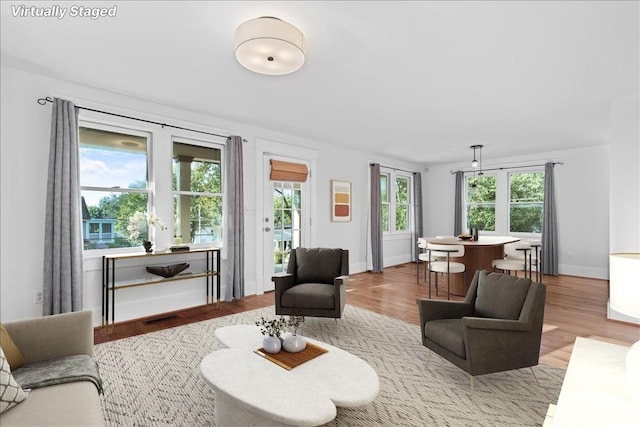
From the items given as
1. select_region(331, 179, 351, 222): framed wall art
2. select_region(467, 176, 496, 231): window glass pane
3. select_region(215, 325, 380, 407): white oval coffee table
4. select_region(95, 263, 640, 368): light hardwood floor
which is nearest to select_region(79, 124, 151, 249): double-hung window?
select_region(95, 263, 640, 368): light hardwood floor

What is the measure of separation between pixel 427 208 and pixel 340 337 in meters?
6.50

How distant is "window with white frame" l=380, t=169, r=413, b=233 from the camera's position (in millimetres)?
7898

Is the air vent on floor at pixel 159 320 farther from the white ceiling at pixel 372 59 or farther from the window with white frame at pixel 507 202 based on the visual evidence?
the window with white frame at pixel 507 202

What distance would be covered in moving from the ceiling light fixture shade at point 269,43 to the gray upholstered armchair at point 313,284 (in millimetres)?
2159

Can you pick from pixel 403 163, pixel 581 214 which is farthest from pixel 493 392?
pixel 403 163

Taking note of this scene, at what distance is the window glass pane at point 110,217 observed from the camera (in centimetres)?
373

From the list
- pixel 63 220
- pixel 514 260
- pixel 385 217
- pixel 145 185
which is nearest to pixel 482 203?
pixel 385 217

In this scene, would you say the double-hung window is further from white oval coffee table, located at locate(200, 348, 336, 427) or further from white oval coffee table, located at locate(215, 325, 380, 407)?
white oval coffee table, located at locate(200, 348, 336, 427)

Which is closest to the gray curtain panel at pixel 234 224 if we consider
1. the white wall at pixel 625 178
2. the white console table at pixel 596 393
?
the white console table at pixel 596 393

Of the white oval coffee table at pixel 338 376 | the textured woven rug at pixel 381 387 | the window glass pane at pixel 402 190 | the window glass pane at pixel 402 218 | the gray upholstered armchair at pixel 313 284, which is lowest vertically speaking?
the textured woven rug at pixel 381 387

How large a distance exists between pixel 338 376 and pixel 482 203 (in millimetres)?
7364

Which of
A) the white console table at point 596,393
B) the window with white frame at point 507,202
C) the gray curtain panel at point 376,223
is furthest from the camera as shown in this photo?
the window with white frame at point 507,202

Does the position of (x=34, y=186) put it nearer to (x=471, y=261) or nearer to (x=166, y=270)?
(x=166, y=270)

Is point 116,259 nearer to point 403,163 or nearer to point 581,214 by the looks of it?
point 403,163
